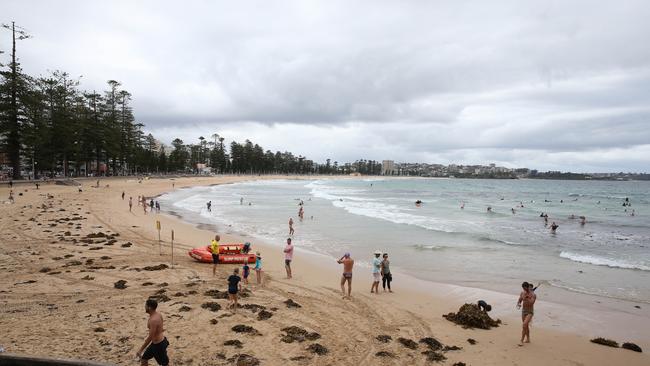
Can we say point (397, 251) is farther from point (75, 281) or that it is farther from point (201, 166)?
point (201, 166)

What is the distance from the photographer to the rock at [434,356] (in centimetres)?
803

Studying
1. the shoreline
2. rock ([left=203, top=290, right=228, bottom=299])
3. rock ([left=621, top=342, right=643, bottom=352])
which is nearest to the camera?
rock ([left=621, top=342, right=643, bottom=352])

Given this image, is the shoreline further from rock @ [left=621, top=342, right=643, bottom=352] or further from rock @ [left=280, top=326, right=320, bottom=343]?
rock @ [left=280, top=326, right=320, bottom=343]

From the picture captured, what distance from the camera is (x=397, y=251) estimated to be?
66.5 feet

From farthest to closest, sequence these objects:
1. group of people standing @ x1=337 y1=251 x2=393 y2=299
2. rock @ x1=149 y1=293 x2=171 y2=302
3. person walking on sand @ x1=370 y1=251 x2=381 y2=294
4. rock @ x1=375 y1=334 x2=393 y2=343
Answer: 1. person walking on sand @ x1=370 y1=251 x2=381 y2=294
2. group of people standing @ x1=337 y1=251 x2=393 y2=299
3. rock @ x1=149 y1=293 x2=171 y2=302
4. rock @ x1=375 y1=334 x2=393 y2=343

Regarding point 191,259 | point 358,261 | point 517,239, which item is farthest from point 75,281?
point 517,239

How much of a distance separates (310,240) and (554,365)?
15994 millimetres

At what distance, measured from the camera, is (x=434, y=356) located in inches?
320

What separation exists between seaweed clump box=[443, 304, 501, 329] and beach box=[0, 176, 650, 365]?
212mm

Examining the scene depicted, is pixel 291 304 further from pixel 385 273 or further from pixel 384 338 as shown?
pixel 385 273

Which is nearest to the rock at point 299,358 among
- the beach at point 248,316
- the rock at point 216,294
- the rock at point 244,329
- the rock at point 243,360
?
the beach at point 248,316

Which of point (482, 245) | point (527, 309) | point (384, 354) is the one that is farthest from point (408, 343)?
point (482, 245)

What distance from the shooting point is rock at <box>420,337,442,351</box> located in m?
8.62

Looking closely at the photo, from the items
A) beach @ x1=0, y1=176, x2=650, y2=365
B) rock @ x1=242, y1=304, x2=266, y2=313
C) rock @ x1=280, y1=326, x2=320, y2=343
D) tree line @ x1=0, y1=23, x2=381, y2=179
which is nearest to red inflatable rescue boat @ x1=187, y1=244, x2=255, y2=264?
beach @ x1=0, y1=176, x2=650, y2=365
